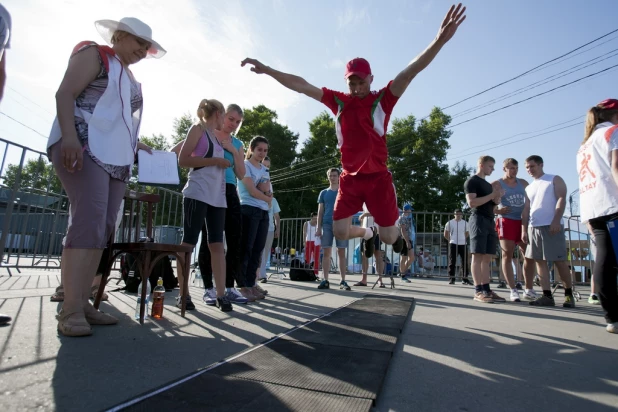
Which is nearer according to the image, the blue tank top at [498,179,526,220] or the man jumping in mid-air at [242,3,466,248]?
the man jumping in mid-air at [242,3,466,248]

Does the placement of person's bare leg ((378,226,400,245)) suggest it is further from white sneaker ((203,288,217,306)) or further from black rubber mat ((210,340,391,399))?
black rubber mat ((210,340,391,399))

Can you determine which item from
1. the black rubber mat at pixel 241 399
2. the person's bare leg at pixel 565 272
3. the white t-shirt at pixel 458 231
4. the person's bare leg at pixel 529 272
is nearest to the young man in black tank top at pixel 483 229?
the person's bare leg at pixel 529 272

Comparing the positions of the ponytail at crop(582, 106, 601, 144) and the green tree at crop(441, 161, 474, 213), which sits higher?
the green tree at crop(441, 161, 474, 213)

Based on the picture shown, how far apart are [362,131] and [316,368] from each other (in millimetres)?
2590

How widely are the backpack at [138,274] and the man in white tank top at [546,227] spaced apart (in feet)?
15.6

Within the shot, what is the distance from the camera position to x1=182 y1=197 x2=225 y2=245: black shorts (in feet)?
12.1

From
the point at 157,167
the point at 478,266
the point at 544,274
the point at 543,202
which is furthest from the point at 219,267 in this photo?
the point at 543,202

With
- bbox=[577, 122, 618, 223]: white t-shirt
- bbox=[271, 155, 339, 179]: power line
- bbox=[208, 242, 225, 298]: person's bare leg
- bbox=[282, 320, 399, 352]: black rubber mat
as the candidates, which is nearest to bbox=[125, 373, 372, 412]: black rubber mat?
bbox=[282, 320, 399, 352]: black rubber mat

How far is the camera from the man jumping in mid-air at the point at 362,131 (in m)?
3.91

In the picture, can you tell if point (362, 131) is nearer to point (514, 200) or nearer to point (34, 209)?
point (514, 200)

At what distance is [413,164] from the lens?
34344 mm

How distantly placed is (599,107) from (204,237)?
3891 millimetres

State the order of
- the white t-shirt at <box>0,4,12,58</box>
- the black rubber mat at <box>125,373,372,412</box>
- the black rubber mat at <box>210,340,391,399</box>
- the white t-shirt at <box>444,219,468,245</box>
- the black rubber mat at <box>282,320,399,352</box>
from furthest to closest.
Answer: the white t-shirt at <box>444,219,468,245</box>
the black rubber mat at <box>282,320,399,352</box>
the white t-shirt at <box>0,4,12,58</box>
the black rubber mat at <box>210,340,391,399</box>
the black rubber mat at <box>125,373,372,412</box>

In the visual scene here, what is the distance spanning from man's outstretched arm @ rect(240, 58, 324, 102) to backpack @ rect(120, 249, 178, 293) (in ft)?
7.88
